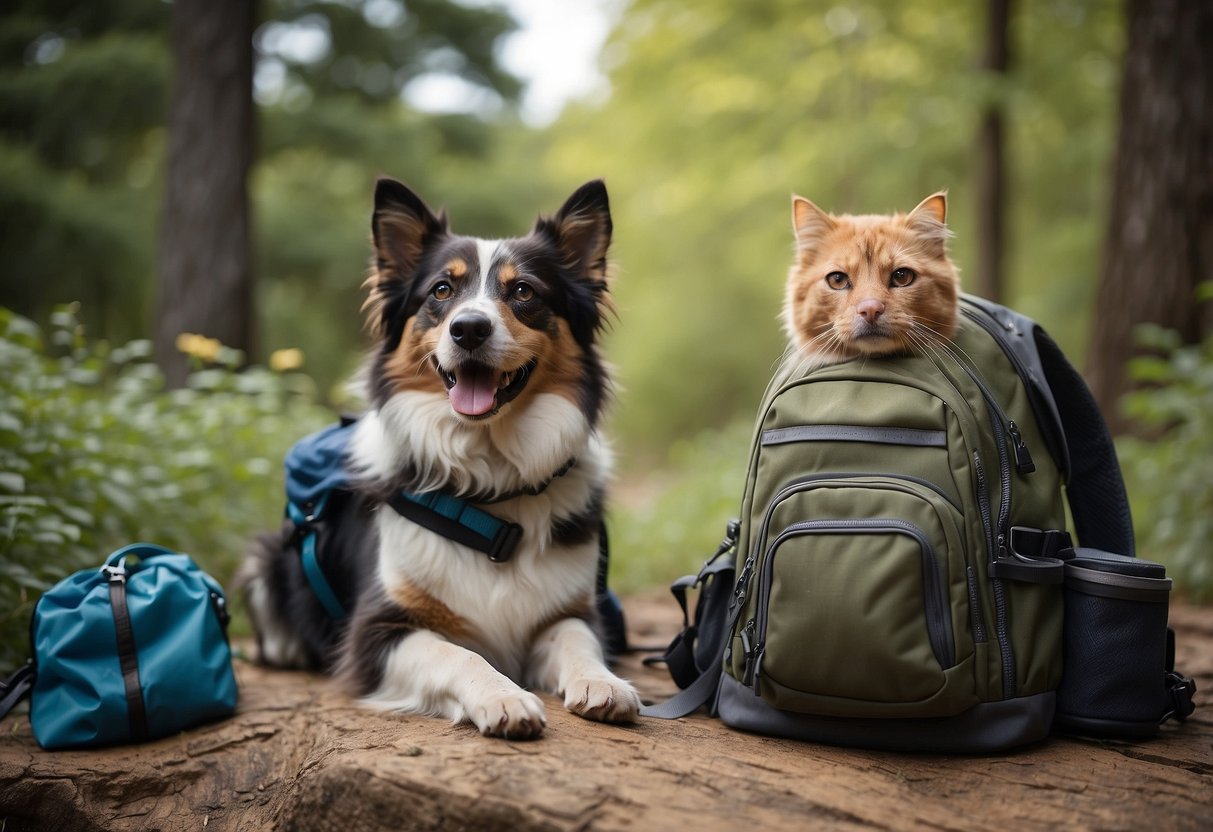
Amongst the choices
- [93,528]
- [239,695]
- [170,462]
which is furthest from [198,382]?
[239,695]

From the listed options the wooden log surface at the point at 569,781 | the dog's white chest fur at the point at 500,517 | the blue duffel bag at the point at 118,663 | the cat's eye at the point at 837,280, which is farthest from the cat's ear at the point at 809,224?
the blue duffel bag at the point at 118,663

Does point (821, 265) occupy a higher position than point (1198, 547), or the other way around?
point (821, 265)

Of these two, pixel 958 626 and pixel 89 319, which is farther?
pixel 89 319

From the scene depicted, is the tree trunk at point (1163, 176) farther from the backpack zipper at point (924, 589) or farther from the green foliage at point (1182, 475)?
the backpack zipper at point (924, 589)

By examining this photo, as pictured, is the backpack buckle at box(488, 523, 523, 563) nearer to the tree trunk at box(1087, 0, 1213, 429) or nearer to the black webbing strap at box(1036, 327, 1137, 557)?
the black webbing strap at box(1036, 327, 1137, 557)

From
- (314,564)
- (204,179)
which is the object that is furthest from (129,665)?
(204,179)

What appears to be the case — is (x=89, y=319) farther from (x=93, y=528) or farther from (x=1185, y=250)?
→ (x=1185, y=250)

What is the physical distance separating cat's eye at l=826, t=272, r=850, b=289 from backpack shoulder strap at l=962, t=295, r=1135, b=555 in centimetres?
39

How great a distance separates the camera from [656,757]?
199cm

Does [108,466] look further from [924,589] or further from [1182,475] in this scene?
[1182,475]

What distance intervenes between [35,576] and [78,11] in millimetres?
8318

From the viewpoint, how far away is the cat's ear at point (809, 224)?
2434 millimetres

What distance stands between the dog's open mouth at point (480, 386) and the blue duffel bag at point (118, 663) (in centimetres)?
→ 97

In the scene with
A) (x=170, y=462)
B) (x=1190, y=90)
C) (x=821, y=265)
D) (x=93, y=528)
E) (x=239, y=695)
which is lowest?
(x=239, y=695)
